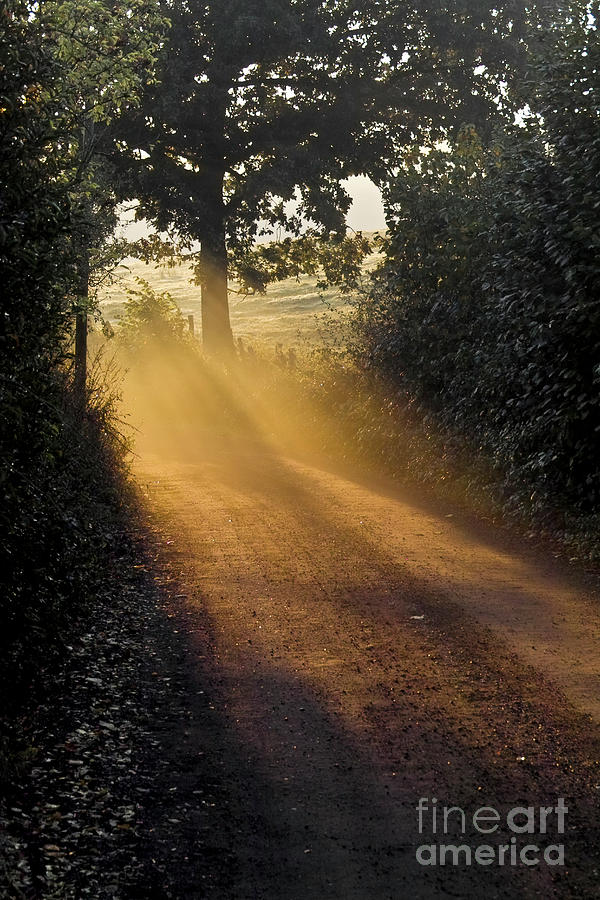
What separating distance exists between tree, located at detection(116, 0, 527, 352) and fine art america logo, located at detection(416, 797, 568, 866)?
86.5ft

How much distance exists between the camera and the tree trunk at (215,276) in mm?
31922

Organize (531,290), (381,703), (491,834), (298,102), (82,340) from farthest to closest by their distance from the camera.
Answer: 1. (298,102)
2. (82,340)
3. (531,290)
4. (381,703)
5. (491,834)

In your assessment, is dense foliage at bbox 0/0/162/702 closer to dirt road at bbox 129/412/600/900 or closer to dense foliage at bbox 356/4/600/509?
dirt road at bbox 129/412/600/900

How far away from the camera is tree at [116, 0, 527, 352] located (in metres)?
28.7

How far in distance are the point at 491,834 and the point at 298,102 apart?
29490 millimetres

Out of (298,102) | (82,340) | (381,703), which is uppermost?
(298,102)

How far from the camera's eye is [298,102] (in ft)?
101

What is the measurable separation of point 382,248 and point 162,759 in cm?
1493

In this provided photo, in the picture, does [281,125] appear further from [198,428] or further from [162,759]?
[162,759]

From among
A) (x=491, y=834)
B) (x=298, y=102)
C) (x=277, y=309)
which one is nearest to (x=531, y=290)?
(x=491, y=834)

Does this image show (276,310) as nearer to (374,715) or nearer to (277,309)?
(277,309)

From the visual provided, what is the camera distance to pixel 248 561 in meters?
10.6

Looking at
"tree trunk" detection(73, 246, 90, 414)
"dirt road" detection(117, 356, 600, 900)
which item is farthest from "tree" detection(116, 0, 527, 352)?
"dirt road" detection(117, 356, 600, 900)

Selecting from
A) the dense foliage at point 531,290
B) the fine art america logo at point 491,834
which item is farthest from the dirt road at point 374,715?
the dense foliage at point 531,290
